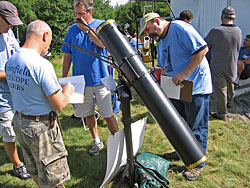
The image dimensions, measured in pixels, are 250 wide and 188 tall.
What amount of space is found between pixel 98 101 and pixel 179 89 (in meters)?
1.25

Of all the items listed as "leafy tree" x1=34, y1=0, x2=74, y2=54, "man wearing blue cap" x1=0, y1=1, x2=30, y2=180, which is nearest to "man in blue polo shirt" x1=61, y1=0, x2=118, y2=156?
"man wearing blue cap" x1=0, y1=1, x2=30, y2=180

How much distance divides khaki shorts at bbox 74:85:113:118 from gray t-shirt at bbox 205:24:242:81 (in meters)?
2.53

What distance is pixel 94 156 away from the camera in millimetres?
3299

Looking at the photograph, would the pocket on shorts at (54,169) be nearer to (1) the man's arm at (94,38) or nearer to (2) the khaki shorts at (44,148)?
(2) the khaki shorts at (44,148)

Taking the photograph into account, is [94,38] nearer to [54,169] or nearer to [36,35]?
→ [36,35]

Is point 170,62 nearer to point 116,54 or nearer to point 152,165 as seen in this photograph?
point 116,54

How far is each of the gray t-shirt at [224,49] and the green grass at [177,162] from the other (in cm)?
99

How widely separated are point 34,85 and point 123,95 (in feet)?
2.38

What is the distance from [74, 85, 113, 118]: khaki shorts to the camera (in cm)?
311

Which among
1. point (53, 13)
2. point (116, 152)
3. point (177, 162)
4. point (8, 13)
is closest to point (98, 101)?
point (116, 152)

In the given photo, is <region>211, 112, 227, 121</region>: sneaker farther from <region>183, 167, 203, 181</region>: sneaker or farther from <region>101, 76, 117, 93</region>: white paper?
<region>101, 76, 117, 93</region>: white paper

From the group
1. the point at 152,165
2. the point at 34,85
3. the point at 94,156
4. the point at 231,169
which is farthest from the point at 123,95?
the point at 231,169

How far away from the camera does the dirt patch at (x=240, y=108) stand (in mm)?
4482

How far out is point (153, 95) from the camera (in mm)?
1682
